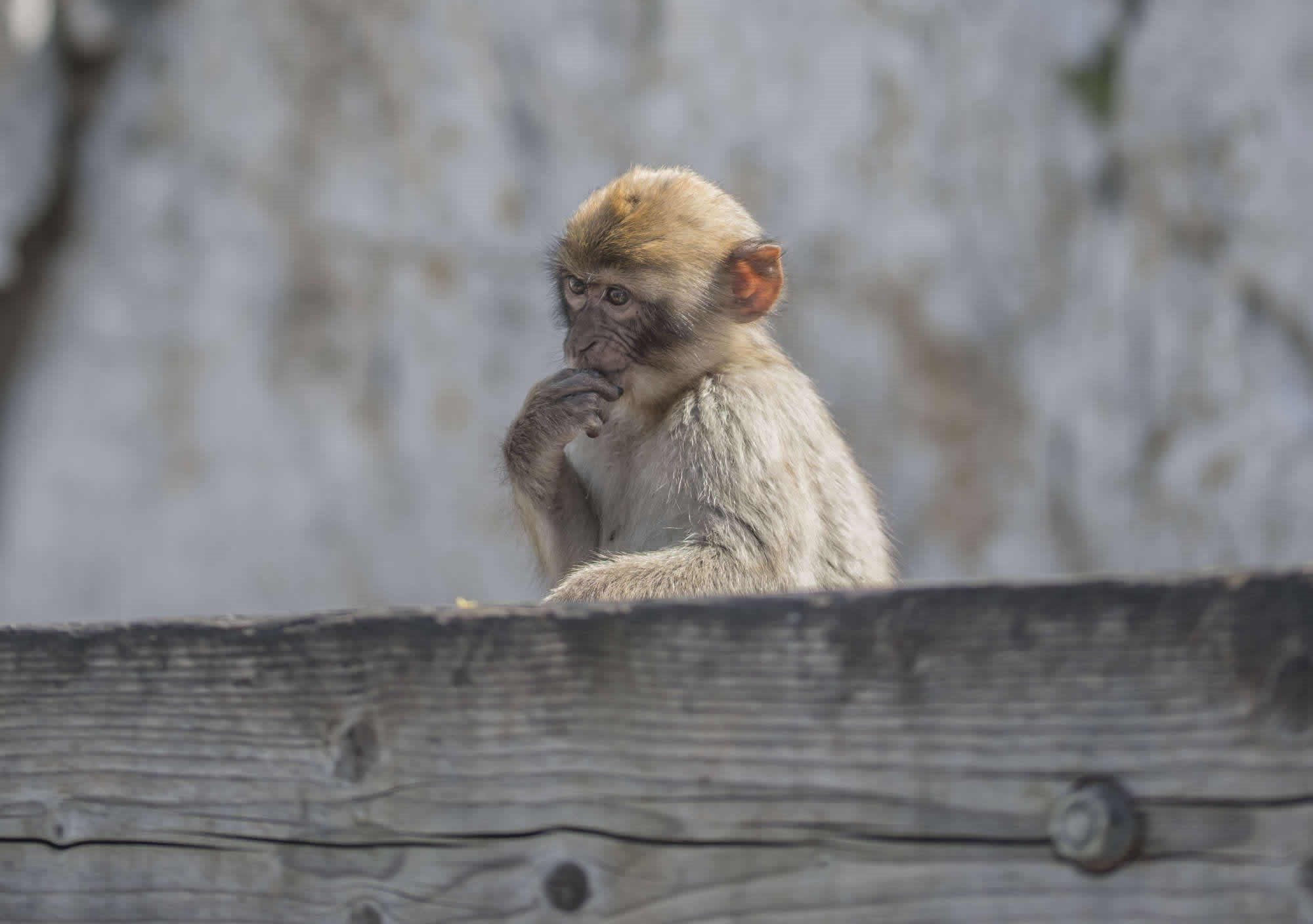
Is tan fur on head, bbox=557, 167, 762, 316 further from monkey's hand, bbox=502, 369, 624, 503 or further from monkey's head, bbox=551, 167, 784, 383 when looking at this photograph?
monkey's hand, bbox=502, 369, 624, 503

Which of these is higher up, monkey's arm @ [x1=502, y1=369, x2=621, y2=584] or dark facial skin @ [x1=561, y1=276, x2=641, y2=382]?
dark facial skin @ [x1=561, y1=276, x2=641, y2=382]

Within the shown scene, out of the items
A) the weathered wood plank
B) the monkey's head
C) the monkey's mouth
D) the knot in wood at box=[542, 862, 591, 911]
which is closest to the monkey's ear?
the monkey's head

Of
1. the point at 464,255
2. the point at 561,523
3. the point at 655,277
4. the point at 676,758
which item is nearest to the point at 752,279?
the point at 655,277

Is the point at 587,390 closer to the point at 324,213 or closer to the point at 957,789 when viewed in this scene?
the point at 957,789

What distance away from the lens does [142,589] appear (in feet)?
24.3

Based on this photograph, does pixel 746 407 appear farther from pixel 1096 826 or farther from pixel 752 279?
pixel 1096 826

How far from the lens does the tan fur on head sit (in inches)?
103

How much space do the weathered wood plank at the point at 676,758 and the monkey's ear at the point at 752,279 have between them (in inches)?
56.6

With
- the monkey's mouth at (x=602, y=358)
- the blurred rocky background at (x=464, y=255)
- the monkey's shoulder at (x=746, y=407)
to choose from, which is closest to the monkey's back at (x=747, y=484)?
the monkey's shoulder at (x=746, y=407)

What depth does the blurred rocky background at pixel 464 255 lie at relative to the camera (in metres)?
7.12

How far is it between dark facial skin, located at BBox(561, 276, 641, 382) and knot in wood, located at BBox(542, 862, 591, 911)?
4.47ft

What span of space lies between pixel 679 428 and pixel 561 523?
364 mm

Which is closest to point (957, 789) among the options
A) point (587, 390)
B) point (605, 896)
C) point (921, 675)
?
point (921, 675)

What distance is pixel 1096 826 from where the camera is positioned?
3.78 ft
